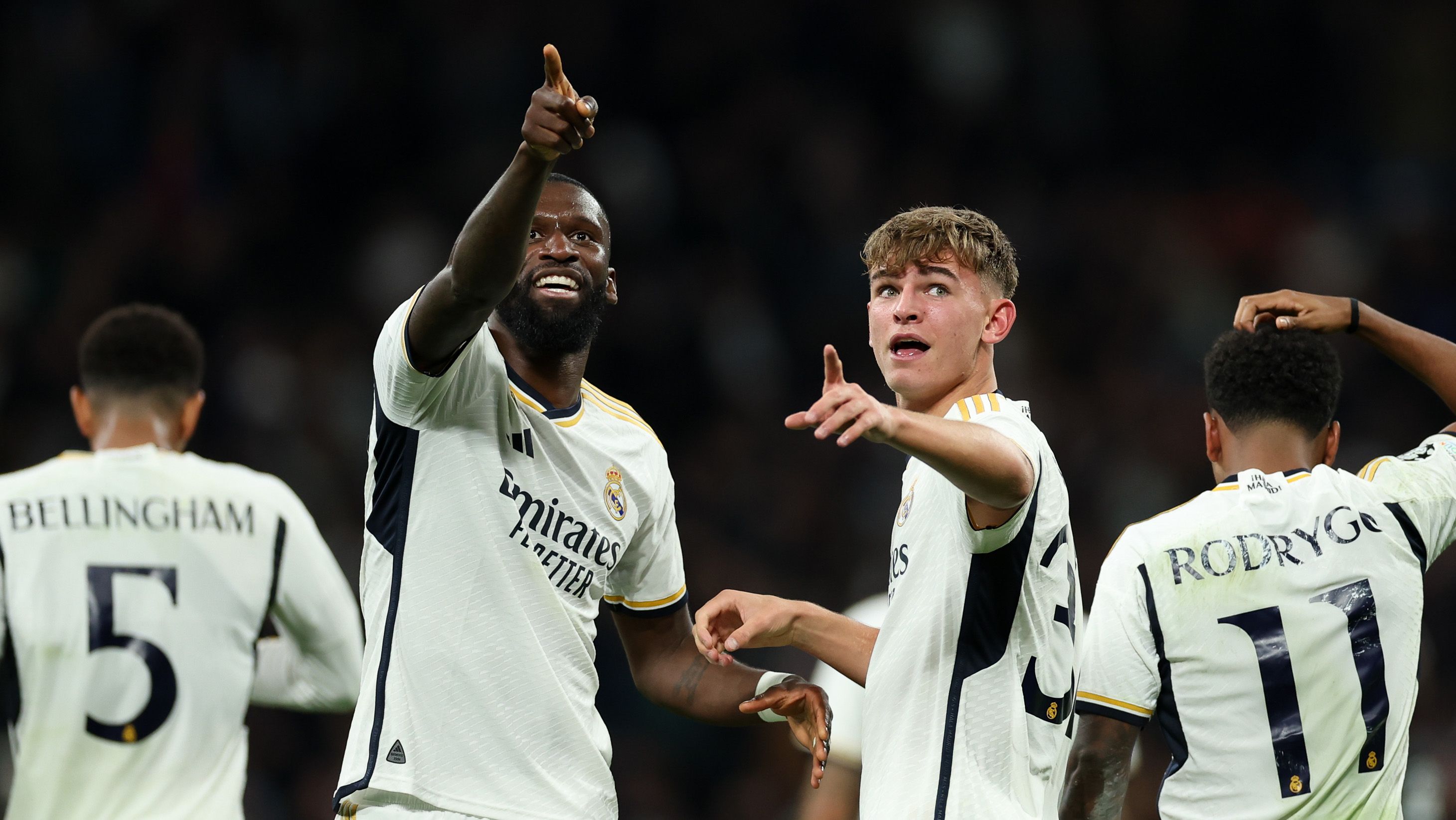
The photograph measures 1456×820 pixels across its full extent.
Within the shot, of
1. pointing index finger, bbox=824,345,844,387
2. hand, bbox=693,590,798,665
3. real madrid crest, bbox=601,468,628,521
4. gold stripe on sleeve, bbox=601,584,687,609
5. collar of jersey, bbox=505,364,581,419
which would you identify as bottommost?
hand, bbox=693,590,798,665

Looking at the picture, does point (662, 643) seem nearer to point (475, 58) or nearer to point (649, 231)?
point (649, 231)

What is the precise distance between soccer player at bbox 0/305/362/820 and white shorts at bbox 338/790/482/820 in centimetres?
153

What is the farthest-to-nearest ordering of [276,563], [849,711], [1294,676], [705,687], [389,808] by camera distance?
[849,711] < [276,563] < [705,687] < [1294,676] < [389,808]

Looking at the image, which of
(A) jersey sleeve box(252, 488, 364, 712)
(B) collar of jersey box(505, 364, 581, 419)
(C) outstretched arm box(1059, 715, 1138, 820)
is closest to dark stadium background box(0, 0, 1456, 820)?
(A) jersey sleeve box(252, 488, 364, 712)

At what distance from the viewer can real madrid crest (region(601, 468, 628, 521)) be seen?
4.25 m

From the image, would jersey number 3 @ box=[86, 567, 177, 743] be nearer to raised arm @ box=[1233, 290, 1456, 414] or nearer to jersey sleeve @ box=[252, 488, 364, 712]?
jersey sleeve @ box=[252, 488, 364, 712]

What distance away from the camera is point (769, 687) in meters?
4.38

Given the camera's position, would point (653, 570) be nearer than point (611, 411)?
No

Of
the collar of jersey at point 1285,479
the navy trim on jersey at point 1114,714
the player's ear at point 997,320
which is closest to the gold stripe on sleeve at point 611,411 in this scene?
the player's ear at point 997,320

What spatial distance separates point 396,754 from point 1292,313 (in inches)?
121

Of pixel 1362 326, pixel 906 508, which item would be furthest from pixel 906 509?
pixel 1362 326

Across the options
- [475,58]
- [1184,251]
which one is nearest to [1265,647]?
[1184,251]

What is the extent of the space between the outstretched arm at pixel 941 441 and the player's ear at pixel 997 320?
Answer: 0.64m

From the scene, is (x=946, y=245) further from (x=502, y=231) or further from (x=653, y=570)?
(x=653, y=570)
